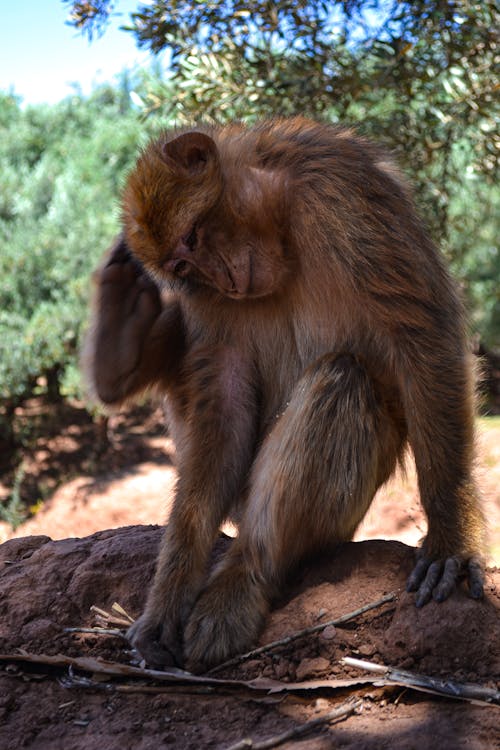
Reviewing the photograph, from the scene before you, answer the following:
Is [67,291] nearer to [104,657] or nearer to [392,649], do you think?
[104,657]

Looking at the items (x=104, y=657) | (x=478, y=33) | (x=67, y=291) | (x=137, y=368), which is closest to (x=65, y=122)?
(x=67, y=291)

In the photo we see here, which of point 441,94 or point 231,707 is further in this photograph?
point 441,94

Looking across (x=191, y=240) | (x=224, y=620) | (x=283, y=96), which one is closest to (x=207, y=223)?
(x=191, y=240)

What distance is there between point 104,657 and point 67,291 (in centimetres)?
684

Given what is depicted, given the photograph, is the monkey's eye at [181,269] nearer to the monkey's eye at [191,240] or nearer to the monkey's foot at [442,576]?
the monkey's eye at [191,240]

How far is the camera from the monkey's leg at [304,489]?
3234 millimetres

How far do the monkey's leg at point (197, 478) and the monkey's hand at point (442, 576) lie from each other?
88 cm

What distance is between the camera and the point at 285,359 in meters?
3.68

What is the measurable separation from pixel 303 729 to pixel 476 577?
882mm

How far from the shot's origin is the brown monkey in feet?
10.7

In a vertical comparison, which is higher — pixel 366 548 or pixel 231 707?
pixel 366 548

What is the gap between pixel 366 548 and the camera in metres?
3.37

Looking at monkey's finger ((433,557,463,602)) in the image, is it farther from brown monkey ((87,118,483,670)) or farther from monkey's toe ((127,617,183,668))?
monkey's toe ((127,617,183,668))

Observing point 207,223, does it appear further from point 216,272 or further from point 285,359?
point 285,359
